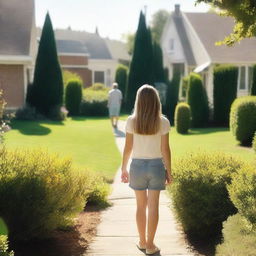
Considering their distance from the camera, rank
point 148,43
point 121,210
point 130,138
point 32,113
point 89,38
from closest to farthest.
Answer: point 130,138
point 121,210
point 32,113
point 148,43
point 89,38

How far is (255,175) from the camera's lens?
16.9ft

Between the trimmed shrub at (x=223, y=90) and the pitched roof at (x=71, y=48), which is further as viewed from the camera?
the pitched roof at (x=71, y=48)

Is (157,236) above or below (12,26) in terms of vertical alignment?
below

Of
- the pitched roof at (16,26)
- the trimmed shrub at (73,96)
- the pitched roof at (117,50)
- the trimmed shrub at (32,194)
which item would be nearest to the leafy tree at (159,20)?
the pitched roof at (117,50)

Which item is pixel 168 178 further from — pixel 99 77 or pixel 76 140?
pixel 99 77

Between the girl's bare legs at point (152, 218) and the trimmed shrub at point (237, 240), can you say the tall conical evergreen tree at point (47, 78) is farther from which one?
the trimmed shrub at point (237, 240)

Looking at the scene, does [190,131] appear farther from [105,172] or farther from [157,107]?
[157,107]

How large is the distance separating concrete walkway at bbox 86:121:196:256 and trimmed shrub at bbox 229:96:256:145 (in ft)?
29.1

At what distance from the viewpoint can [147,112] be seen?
17.7ft

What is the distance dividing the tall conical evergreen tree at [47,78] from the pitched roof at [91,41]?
25404mm

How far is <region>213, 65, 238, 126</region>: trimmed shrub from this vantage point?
2225cm

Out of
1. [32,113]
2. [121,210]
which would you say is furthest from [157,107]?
[32,113]

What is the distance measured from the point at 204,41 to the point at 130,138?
30096 mm

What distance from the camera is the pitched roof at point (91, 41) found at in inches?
2098
